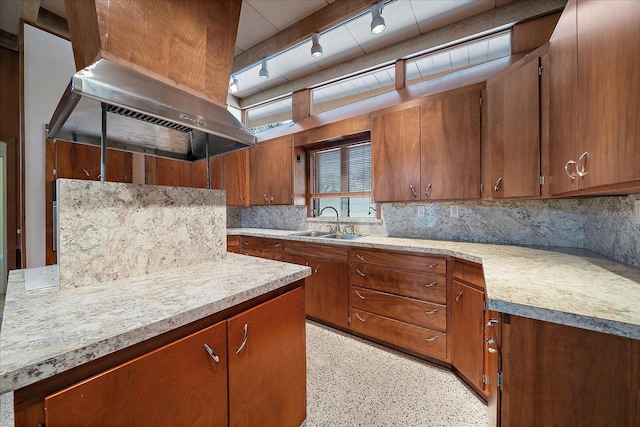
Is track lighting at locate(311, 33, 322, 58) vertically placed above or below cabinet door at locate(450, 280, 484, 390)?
above

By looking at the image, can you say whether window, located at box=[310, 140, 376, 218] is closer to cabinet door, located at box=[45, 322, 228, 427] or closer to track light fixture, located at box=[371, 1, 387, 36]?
track light fixture, located at box=[371, 1, 387, 36]

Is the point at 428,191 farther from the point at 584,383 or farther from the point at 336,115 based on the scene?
the point at 584,383

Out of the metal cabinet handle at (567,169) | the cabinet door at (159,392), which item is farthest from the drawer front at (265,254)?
the metal cabinet handle at (567,169)

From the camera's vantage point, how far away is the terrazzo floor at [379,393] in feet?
5.02

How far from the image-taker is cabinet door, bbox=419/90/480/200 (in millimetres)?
2139

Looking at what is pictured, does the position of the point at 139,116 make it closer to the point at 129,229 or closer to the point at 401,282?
the point at 129,229

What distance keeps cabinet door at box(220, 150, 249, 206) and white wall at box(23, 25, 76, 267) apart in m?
1.96

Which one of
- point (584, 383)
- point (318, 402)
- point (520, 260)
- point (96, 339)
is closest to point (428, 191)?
point (520, 260)

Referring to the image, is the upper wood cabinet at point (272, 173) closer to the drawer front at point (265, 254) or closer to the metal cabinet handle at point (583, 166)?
the drawer front at point (265, 254)

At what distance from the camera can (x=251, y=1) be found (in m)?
2.35

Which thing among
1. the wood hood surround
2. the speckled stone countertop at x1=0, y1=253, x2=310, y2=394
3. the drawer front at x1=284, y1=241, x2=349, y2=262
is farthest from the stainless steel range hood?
the drawer front at x1=284, y1=241, x2=349, y2=262

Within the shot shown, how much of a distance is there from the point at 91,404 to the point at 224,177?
3702mm

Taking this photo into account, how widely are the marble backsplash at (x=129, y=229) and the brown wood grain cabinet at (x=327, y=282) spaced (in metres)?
1.28

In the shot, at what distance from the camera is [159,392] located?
0.78 meters
